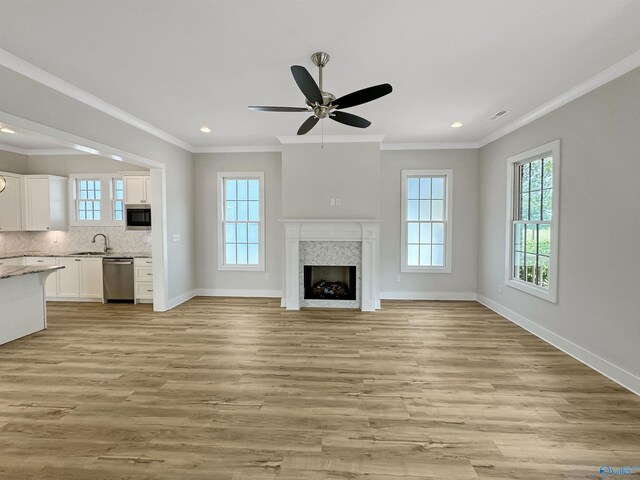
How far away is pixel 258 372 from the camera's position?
308cm

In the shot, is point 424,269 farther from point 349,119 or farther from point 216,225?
point 216,225

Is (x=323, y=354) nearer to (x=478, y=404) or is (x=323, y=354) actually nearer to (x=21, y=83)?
(x=478, y=404)

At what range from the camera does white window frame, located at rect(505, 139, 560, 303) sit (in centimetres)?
374

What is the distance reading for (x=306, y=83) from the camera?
238cm

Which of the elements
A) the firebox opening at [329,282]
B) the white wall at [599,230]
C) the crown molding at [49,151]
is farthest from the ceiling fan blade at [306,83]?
the crown molding at [49,151]

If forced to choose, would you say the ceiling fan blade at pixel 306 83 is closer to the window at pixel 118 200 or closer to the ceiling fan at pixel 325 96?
the ceiling fan at pixel 325 96

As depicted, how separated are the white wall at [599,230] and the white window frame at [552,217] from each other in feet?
0.24

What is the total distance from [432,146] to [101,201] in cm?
649

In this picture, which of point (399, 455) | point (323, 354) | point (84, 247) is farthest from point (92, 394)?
point (84, 247)

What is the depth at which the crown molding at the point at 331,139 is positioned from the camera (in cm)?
524

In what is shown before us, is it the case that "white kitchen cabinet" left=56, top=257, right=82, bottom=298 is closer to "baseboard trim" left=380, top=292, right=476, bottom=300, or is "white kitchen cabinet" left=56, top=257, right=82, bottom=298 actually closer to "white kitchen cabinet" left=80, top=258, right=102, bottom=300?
"white kitchen cabinet" left=80, top=258, right=102, bottom=300

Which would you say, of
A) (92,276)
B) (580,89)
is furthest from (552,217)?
(92,276)

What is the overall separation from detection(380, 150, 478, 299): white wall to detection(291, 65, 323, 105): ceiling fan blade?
350 cm

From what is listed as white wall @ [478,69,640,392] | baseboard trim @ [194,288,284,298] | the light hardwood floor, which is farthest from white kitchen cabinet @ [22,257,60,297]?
white wall @ [478,69,640,392]
